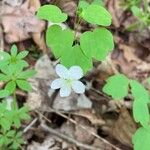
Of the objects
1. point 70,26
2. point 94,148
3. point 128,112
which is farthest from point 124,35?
point 94,148

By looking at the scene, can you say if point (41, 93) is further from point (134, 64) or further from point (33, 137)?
point (134, 64)

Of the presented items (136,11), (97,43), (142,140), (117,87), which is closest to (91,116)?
(117,87)

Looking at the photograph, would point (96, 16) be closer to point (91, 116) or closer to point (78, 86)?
point (78, 86)

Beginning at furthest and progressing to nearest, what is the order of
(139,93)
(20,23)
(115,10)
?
(115,10)
(20,23)
(139,93)

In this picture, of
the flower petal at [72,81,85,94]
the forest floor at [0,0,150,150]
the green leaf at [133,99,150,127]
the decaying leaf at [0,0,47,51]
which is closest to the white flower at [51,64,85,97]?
the flower petal at [72,81,85,94]

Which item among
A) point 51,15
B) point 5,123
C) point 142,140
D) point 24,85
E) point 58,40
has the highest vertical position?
point 51,15

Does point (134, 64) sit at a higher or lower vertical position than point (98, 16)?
lower
